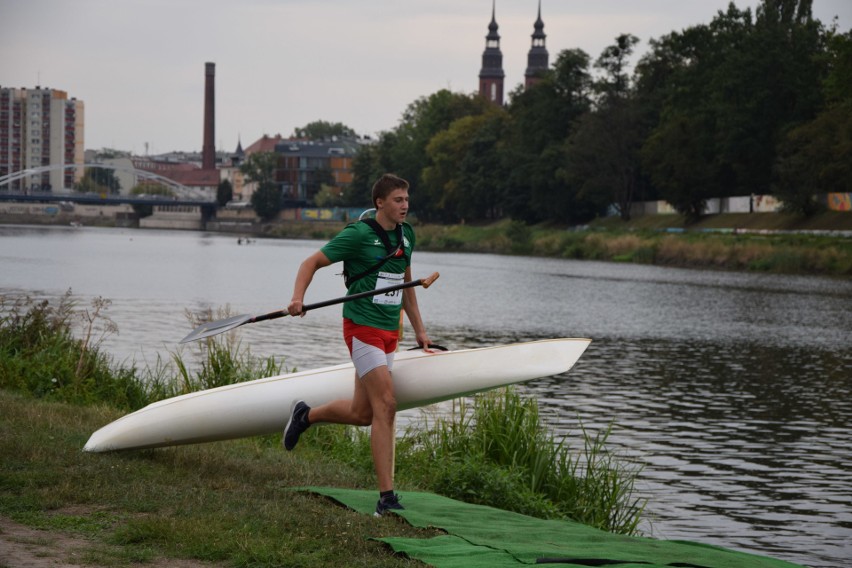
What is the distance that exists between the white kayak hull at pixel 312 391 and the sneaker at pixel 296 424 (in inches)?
13.8

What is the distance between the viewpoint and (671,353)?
26.9m

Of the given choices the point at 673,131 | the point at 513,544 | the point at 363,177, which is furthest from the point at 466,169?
the point at 513,544

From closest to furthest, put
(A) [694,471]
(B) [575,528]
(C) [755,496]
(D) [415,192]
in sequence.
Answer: (B) [575,528], (C) [755,496], (A) [694,471], (D) [415,192]

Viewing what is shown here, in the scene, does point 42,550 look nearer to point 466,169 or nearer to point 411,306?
point 411,306

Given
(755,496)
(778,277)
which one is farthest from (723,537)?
(778,277)

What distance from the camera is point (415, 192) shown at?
13375cm

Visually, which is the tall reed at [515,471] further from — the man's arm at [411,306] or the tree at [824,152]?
the tree at [824,152]

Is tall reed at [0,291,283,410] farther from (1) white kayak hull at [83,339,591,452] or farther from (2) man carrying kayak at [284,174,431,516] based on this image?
(2) man carrying kayak at [284,174,431,516]

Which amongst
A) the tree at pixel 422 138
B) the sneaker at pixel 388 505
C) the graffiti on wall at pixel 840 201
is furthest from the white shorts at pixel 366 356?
the tree at pixel 422 138

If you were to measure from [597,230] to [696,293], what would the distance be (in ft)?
142

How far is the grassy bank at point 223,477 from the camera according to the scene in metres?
6.50

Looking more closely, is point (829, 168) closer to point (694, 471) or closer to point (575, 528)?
point (694, 471)

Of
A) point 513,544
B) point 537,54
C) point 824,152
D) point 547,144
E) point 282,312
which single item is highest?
point 537,54

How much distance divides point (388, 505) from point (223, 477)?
145 centimetres
